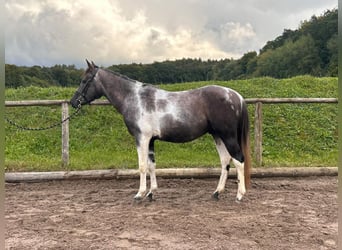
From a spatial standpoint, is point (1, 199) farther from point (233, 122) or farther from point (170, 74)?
point (170, 74)

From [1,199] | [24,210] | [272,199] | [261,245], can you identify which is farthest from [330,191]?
[1,199]

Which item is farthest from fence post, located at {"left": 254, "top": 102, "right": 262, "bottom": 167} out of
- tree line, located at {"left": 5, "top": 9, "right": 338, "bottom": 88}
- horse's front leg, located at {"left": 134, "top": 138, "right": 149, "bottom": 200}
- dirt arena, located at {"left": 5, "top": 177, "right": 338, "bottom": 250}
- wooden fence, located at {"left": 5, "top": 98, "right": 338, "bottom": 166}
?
horse's front leg, located at {"left": 134, "top": 138, "right": 149, "bottom": 200}

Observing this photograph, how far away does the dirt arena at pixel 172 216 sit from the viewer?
3061mm

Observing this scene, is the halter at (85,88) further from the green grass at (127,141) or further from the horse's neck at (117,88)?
the green grass at (127,141)

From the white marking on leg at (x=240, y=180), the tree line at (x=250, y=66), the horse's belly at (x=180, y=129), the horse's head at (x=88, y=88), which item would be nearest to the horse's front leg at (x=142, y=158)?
the horse's belly at (x=180, y=129)

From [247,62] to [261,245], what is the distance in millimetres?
55195

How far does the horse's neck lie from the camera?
14.6ft

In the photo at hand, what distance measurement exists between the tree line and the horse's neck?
1.25 meters

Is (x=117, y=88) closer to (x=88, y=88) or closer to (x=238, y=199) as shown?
(x=88, y=88)

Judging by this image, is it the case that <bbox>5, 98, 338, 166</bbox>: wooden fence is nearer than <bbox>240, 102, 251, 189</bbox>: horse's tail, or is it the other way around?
<bbox>240, 102, 251, 189</bbox>: horse's tail

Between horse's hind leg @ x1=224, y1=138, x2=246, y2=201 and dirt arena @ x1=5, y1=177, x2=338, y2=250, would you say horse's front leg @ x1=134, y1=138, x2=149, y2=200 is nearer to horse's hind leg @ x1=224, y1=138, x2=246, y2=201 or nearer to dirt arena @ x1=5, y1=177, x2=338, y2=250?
dirt arena @ x1=5, y1=177, x2=338, y2=250

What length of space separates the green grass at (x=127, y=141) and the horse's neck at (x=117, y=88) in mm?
1683

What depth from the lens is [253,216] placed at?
3764mm

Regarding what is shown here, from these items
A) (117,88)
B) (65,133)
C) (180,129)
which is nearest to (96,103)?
(65,133)
